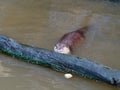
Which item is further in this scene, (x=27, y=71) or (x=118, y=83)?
(x=27, y=71)

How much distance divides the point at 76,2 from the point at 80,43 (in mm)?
2568

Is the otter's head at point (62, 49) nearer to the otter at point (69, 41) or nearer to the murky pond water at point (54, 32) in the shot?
the otter at point (69, 41)

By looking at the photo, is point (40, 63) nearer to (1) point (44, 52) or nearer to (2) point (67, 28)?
(1) point (44, 52)

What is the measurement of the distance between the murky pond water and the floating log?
9 centimetres

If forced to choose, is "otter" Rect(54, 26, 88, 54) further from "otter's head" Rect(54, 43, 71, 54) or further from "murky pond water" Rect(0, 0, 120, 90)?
"murky pond water" Rect(0, 0, 120, 90)

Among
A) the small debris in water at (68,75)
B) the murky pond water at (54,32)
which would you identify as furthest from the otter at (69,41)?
the small debris in water at (68,75)

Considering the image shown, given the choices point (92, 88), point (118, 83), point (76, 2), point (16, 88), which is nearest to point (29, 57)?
point (16, 88)

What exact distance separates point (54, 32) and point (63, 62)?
1.57 m

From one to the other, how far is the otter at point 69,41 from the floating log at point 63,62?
40cm

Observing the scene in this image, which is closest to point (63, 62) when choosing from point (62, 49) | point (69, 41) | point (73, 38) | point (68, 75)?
point (68, 75)

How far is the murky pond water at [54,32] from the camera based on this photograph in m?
4.72

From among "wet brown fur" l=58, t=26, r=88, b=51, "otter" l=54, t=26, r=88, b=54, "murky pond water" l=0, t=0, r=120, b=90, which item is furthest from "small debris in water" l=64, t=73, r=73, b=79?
"wet brown fur" l=58, t=26, r=88, b=51

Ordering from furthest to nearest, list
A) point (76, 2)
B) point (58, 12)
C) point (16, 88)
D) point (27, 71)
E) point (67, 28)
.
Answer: point (76, 2)
point (58, 12)
point (67, 28)
point (27, 71)
point (16, 88)

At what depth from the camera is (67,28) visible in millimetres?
6621
